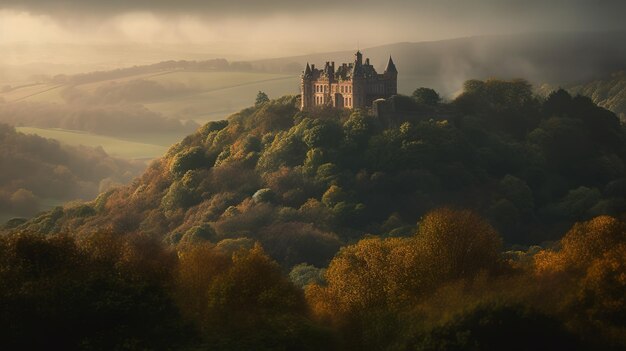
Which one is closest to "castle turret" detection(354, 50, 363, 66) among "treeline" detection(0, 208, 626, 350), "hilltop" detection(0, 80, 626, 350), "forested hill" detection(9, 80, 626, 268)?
"hilltop" detection(0, 80, 626, 350)

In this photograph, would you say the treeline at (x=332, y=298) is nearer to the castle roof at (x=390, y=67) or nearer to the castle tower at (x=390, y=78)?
the castle tower at (x=390, y=78)

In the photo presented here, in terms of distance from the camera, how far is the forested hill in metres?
108

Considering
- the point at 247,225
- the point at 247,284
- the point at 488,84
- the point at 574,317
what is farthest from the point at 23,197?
the point at 574,317

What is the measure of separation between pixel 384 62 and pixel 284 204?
87.4 feet

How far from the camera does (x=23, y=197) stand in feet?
395

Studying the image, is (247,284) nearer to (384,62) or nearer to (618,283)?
(618,283)

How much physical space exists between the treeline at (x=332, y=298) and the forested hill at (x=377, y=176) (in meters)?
38.5

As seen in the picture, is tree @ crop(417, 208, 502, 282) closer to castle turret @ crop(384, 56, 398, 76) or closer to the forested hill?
the forested hill

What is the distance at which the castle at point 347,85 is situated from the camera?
12050cm

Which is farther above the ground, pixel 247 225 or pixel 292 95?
pixel 292 95

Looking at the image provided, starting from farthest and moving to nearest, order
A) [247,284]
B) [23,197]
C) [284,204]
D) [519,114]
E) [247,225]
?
1. [519,114]
2. [23,197]
3. [284,204]
4. [247,225]
5. [247,284]

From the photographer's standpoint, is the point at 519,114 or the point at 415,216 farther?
the point at 519,114

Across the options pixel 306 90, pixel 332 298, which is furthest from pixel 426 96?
pixel 332 298

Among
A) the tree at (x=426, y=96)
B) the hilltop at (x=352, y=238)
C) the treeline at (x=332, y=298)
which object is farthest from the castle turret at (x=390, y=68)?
the treeline at (x=332, y=298)
